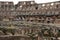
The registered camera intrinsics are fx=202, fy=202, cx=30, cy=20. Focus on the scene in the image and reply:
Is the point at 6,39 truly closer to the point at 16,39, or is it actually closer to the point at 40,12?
the point at 16,39

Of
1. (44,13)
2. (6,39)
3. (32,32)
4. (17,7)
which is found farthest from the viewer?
(17,7)

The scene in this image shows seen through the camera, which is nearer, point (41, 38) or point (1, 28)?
point (41, 38)

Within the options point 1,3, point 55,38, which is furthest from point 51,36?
point 1,3

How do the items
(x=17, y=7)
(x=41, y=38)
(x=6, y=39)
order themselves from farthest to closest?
(x=17, y=7) < (x=41, y=38) < (x=6, y=39)

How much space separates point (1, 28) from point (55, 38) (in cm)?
147

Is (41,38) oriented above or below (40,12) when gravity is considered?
above

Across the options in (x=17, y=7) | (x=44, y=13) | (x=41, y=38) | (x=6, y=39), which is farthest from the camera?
(x=17, y=7)

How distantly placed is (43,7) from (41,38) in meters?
6.80

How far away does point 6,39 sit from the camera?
157 inches

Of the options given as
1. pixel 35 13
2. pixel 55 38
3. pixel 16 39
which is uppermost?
pixel 16 39

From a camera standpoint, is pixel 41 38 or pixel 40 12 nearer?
pixel 41 38

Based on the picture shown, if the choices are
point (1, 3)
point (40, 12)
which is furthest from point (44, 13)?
point (1, 3)

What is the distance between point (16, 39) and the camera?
158 inches

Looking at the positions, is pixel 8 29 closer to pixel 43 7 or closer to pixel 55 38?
pixel 55 38
